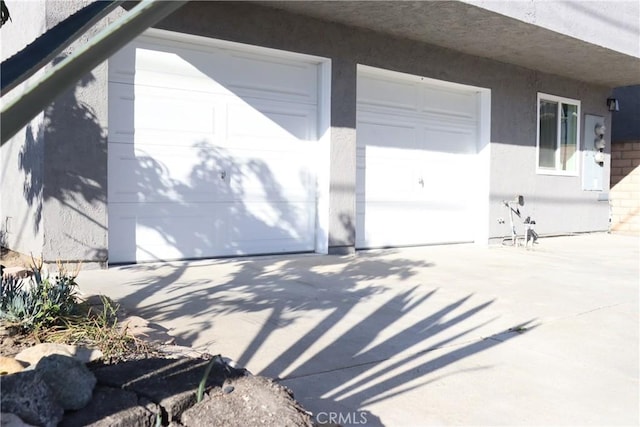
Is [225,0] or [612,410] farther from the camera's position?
[225,0]

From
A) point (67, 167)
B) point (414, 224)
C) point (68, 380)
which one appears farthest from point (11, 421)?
point (414, 224)

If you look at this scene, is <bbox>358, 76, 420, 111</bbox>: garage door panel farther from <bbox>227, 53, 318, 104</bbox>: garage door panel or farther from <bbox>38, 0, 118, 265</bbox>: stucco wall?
<bbox>38, 0, 118, 265</bbox>: stucco wall

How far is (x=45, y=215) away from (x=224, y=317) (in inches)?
106

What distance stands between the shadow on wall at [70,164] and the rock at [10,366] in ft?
11.7

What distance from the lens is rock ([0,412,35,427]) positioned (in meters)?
1.75

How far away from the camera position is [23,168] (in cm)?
654

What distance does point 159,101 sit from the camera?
269 inches

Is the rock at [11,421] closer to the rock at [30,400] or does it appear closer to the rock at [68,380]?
the rock at [30,400]

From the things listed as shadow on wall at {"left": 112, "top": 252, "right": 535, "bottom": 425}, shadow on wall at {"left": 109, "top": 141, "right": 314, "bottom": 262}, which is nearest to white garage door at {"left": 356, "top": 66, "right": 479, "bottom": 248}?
shadow on wall at {"left": 109, "top": 141, "right": 314, "bottom": 262}

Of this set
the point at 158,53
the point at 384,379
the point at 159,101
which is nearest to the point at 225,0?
the point at 158,53

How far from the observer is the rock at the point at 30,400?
180cm

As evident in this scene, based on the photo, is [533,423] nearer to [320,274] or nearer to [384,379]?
[384,379]

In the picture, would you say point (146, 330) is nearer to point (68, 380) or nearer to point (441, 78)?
point (68, 380)

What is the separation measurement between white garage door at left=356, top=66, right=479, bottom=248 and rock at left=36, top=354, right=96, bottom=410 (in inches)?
271
